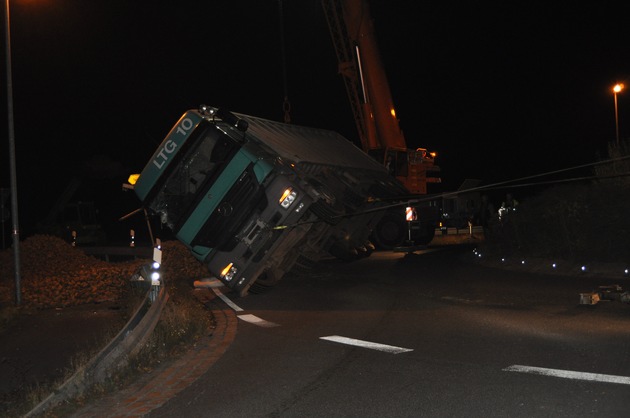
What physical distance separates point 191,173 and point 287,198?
1.92 metres

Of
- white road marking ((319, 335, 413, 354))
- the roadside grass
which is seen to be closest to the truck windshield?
the roadside grass

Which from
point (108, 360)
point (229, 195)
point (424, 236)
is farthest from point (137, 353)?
point (424, 236)

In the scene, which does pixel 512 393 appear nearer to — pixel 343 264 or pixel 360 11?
pixel 343 264

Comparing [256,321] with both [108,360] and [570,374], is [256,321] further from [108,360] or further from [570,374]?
[570,374]

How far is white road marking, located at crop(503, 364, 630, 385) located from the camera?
565cm

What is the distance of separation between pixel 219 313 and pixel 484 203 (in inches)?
1066

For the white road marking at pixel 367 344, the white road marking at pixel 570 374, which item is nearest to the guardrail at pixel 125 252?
the white road marking at pixel 367 344

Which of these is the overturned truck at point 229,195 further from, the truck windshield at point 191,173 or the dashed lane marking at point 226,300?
the dashed lane marking at point 226,300

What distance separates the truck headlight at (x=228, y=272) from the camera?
38.0 ft

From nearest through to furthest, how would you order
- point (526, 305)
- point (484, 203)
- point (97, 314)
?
point (526, 305)
point (97, 314)
point (484, 203)

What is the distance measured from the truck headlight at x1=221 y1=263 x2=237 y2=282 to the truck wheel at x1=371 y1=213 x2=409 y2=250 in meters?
9.71

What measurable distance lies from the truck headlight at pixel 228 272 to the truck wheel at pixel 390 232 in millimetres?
9708

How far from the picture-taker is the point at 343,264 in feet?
58.6

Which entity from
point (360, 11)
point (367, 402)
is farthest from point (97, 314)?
point (360, 11)
